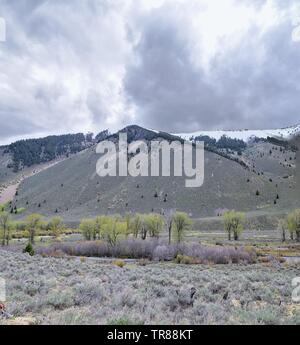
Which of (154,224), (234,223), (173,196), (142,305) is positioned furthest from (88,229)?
(173,196)

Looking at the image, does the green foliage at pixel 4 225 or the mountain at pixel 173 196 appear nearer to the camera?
the green foliage at pixel 4 225

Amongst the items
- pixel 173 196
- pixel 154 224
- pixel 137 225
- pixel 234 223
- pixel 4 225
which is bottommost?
pixel 4 225

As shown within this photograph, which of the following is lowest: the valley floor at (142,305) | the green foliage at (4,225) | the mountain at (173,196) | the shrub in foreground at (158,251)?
the shrub in foreground at (158,251)

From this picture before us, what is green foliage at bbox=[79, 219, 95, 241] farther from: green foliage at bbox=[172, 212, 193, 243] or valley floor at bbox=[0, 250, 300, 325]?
valley floor at bbox=[0, 250, 300, 325]

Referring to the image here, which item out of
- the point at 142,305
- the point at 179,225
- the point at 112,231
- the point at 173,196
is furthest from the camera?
the point at 173,196

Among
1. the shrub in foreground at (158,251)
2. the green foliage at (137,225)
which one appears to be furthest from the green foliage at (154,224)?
the shrub in foreground at (158,251)

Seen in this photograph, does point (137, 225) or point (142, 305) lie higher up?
point (137, 225)

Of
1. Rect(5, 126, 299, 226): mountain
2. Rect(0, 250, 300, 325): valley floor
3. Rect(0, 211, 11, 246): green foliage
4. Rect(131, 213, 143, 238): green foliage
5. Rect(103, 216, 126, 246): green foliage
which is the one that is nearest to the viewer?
Rect(0, 250, 300, 325): valley floor

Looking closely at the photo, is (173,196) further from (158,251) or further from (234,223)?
(158,251)

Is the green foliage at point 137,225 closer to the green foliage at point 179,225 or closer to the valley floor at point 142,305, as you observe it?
the green foliage at point 179,225

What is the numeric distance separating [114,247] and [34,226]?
34282 mm

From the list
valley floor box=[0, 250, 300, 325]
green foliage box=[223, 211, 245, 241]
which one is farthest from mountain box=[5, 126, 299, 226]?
valley floor box=[0, 250, 300, 325]
